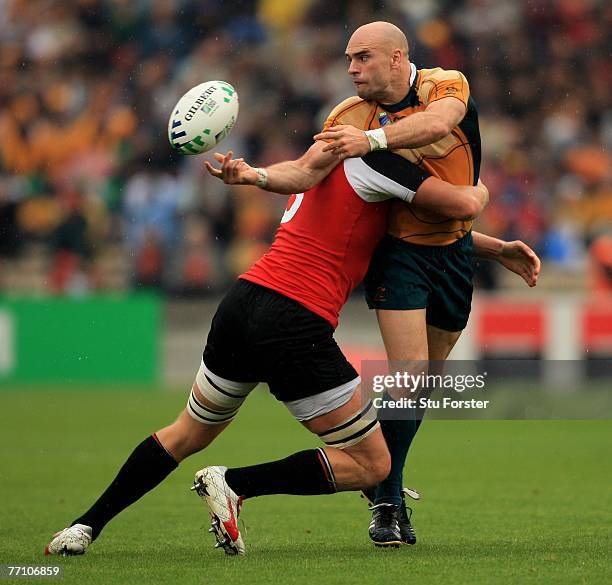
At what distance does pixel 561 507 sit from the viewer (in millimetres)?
7246

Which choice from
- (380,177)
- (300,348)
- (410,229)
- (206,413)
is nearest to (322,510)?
(206,413)

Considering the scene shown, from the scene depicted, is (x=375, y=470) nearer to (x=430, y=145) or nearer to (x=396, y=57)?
(x=430, y=145)

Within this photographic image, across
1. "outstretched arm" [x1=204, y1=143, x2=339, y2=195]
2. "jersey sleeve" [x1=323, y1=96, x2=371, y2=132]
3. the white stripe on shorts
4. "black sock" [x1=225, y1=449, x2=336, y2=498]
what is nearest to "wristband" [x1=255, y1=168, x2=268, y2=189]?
"outstretched arm" [x1=204, y1=143, x2=339, y2=195]

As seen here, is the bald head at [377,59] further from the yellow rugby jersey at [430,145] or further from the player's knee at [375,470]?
the player's knee at [375,470]

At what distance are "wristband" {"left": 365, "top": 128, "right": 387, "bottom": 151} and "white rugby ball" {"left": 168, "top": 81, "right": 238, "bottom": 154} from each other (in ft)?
1.98

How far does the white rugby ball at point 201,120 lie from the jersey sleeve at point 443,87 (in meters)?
0.84

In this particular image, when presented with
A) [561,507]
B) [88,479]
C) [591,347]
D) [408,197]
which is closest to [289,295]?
[408,197]

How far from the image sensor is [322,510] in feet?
24.5

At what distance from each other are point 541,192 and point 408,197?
1125 centimetres

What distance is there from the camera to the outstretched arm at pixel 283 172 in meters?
5.33

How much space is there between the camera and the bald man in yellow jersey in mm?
5660

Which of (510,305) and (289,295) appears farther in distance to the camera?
(510,305)

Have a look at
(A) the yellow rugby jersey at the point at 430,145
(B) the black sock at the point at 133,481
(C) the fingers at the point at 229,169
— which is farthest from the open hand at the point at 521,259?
(B) the black sock at the point at 133,481

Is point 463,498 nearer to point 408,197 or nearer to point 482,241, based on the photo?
point 482,241
